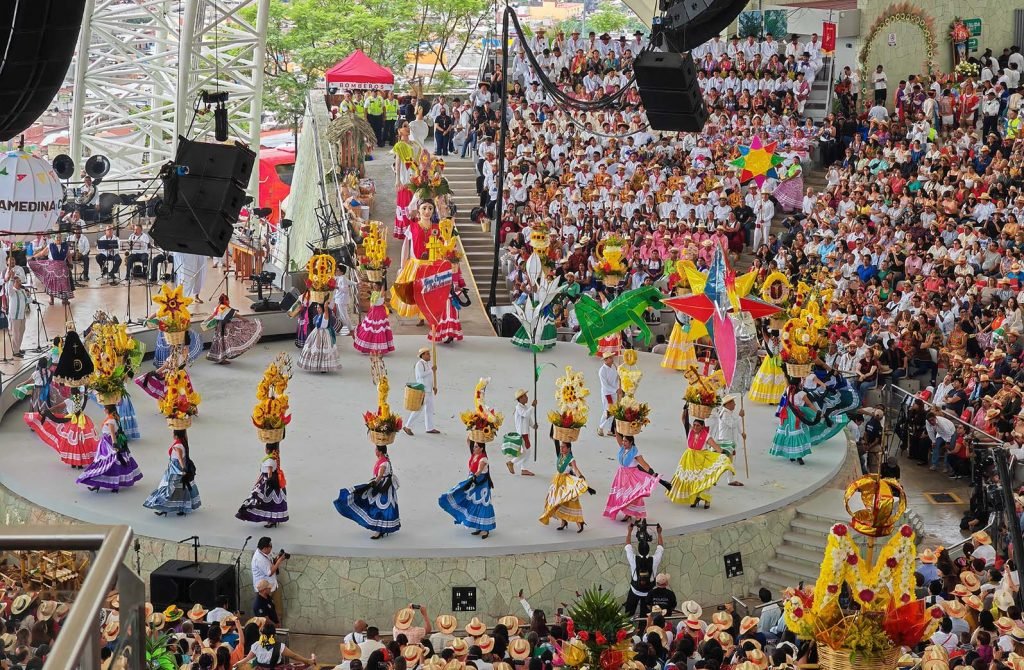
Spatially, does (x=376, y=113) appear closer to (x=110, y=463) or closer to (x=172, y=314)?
(x=172, y=314)

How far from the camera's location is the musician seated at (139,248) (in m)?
22.1

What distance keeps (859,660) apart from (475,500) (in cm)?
524

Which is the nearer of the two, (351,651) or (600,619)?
(600,619)

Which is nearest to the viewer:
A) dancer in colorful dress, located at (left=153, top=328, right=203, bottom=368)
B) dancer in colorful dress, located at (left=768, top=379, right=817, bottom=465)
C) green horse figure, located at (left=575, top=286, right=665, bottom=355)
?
dancer in colorful dress, located at (left=768, top=379, right=817, bottom=465)

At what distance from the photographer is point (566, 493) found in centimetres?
1272

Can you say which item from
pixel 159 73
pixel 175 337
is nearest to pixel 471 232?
pixel 159 73

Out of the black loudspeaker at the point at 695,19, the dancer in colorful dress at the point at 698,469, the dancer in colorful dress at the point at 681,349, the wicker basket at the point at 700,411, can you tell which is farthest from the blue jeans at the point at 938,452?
the black loudspeaker at the point at 695,19

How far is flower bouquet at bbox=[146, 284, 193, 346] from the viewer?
16219 mm

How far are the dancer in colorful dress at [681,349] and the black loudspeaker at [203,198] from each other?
22.7 ft

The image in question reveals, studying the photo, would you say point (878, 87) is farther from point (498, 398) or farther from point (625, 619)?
point (625, 619)

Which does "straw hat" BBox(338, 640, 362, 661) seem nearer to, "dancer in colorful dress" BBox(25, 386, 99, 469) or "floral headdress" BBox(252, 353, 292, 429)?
"floral headdress" BBox(252, 353, 292, 429)

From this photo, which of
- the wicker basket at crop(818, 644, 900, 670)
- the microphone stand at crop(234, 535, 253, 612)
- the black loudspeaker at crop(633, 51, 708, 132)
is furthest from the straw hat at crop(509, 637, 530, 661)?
the black loudspeaker at crop(633, 51, 708, 132)

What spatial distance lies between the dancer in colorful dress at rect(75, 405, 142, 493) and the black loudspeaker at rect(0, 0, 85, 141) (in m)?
7.16

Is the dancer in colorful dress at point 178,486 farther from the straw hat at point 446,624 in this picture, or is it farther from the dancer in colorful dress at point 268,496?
the straw hat at point 446,624
